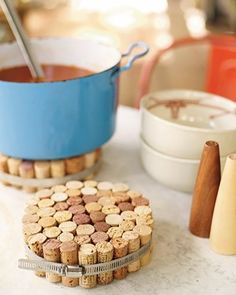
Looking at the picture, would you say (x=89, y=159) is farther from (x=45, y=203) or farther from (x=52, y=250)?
(x=52, y=250)

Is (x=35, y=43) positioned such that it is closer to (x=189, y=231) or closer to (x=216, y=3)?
(x=189, y=231)

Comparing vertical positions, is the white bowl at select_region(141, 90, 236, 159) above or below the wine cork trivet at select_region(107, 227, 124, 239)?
above

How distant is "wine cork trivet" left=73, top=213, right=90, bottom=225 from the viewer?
67 cm

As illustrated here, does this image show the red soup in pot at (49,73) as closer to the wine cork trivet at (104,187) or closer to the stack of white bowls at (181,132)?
the stack of white bowls at (181,132)

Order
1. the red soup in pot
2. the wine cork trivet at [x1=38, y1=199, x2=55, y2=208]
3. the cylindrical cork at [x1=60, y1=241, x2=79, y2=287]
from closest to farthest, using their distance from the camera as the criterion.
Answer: the cylindrical cork at [x1=60, y1=241, x2=79, y2=287] < the wine cork trivet at [x1=38, y1=199, x2=55, y2=208] < the red soup in pot

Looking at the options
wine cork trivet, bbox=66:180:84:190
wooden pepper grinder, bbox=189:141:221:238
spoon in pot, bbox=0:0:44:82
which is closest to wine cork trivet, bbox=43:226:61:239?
wine cork trivet, bbox=66:180:84:190

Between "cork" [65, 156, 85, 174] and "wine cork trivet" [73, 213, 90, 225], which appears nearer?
"wine cork trivet" [73, 213, 90, 225]

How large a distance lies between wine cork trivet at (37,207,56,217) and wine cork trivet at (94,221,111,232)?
69 mm

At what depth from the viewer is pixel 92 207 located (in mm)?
696

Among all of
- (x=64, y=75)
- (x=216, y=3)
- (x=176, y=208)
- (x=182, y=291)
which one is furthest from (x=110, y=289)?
(x=216, y=3)

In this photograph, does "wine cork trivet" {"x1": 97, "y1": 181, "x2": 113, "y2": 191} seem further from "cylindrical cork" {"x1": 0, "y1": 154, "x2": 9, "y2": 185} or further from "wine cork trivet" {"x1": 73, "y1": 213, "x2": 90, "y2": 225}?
"cylindrical cork" {"x1": 0, "y1": 154, "x2": 9, "y2": 185}

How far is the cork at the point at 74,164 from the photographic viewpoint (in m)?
0.83

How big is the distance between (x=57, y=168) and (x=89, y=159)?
7cm

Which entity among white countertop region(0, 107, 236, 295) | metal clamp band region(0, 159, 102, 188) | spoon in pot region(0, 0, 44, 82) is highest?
spoon in pot region(0, 0, 44, 82)
